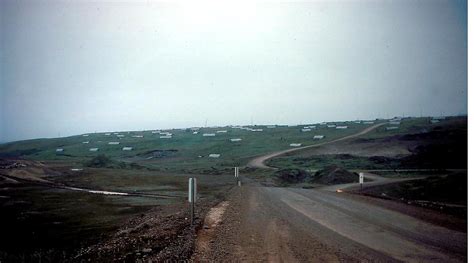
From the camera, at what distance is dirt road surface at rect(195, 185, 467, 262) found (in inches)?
331

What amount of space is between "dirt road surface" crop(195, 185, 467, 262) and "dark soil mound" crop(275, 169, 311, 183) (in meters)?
22.9

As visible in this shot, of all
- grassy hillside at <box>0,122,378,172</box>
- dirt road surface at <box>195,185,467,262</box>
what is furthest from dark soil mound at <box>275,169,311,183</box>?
grassy hillside at <box>0,122,378,172</box>

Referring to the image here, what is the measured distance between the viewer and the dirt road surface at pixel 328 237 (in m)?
8.41

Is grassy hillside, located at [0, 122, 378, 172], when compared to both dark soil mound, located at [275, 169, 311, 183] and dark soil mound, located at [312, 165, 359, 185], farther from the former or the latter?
dark soil mound, located at [312, 165, 359, 185]

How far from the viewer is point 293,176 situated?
39.5 metres

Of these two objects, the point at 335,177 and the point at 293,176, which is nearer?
the point at 335,177

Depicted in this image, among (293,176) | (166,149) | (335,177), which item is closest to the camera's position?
(335,177)

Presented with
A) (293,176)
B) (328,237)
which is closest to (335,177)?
(293,176)

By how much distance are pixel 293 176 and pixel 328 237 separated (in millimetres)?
29605

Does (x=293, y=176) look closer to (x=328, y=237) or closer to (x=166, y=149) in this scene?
(x=328, y=237)

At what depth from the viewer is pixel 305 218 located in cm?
1316

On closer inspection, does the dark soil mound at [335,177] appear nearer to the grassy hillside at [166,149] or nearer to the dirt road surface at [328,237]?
the dirt road surface at [328,237]

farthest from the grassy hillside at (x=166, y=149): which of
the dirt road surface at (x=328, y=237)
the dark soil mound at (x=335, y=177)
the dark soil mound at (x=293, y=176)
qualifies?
the dirt road surface at (x=328, y=237)

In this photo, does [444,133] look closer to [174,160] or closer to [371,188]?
[371,188]
